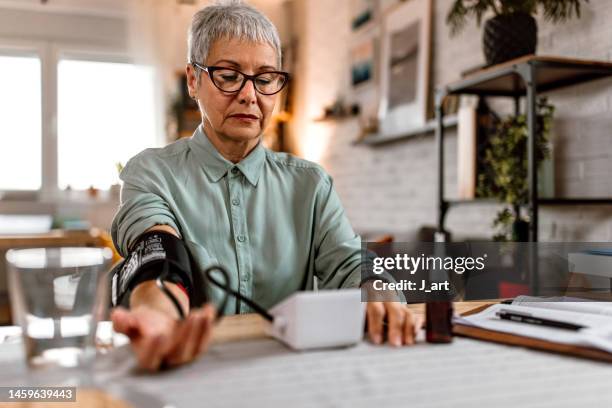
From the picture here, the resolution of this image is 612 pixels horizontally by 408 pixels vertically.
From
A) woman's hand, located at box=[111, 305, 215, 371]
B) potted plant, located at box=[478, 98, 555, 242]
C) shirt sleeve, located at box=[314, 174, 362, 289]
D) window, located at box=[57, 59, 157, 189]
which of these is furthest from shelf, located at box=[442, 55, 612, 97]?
window, located at box=[57, 59, 157, 189]

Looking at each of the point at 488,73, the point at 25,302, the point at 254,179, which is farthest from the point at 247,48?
the point at 488,73

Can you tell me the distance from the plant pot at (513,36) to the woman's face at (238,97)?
4.52 ft

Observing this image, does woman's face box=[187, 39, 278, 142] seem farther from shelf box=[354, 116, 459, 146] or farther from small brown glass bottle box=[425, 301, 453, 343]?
shelf box=[354, 116, 459, 146]

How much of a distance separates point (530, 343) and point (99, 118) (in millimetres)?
5646

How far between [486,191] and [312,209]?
140 cm

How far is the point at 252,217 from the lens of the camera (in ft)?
4.46

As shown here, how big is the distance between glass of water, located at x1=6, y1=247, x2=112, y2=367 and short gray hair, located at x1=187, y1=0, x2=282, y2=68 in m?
0.77

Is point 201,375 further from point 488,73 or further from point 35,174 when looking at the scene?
point 35,174

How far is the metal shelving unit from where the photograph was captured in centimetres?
211

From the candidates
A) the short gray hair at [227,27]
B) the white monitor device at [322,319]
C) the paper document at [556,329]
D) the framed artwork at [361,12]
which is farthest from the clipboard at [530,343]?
the framed artwork at [361,12]

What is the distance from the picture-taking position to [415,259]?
989 millimetres

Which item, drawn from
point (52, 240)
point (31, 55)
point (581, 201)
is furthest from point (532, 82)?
point (31, 55)

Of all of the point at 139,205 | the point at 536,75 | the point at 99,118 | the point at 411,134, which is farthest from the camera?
the point at 99,118

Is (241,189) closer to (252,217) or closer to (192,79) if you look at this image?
(252,217)
